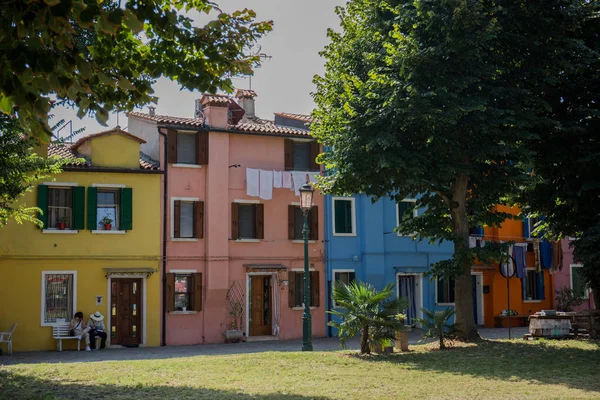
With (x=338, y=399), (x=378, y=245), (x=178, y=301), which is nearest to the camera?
(x=338, y=399)

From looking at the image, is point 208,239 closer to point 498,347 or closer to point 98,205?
point 98,205

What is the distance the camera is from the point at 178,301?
30.2 metres

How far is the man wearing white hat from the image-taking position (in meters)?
27.8

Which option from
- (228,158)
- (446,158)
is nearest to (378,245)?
(228,158)

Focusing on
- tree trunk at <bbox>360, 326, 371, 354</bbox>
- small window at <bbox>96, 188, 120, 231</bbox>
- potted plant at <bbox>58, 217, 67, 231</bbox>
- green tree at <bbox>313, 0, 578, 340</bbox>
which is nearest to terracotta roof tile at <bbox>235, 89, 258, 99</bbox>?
small window at <bbox>96, 188, 120, 231</bbox>

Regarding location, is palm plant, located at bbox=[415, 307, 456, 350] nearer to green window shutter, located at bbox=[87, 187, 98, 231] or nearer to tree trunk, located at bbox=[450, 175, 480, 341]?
tree trunk, located at bbox=[450, 175, 480, 341]

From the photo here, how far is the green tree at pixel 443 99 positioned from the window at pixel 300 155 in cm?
1141

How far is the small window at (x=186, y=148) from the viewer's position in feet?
101

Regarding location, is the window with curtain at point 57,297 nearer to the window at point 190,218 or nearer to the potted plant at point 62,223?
the potted plant at point 62,223

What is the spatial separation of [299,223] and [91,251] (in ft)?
28.7

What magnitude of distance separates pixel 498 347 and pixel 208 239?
47.6 feet

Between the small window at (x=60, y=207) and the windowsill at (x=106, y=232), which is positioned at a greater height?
the small window at (x=60, y=207)

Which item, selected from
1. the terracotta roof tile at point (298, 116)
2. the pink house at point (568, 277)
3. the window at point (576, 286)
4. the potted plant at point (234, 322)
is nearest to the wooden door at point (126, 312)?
the potted plant at point (234, 322)

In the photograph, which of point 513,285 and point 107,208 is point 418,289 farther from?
point 107,208
